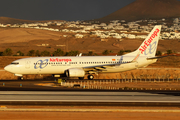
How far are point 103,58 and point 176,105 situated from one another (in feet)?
83.5

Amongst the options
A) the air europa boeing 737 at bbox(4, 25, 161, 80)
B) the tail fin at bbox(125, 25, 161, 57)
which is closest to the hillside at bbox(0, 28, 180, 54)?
the tail fin at bbox(125, 25, 161, 57)

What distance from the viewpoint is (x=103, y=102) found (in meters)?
23.3

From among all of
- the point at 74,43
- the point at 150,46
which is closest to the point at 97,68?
the point at 150,46

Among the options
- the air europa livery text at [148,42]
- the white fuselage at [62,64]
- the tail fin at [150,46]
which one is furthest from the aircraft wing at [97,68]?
the air europa livery text at [148,42]

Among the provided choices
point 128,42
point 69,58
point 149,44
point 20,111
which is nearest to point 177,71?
point 149,44

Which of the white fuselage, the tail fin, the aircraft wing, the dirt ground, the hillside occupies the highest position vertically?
the hillside

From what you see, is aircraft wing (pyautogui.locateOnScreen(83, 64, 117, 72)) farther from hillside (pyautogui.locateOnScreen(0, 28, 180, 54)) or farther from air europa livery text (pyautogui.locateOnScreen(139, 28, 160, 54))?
hillside (pyautogui.locateOnScreen(0, 28, 180, 54))

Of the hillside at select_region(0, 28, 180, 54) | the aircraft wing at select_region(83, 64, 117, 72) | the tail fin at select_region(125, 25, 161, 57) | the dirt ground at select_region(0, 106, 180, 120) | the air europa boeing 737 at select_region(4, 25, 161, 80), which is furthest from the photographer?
the hillside at select_region(0, 28, 180, 54)

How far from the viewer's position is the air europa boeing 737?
44.6 metres

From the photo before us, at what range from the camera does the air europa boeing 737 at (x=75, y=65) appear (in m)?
44.6

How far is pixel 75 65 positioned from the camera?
1811 inches

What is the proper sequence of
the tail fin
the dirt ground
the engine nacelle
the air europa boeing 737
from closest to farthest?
the dirt ground < the engine nacelle < the air europa boeing 737 < the tail fin

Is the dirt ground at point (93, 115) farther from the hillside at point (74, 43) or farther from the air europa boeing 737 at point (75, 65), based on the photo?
the hillside at point (74, 43)

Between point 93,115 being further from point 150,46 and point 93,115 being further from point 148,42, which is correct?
point 148,42
